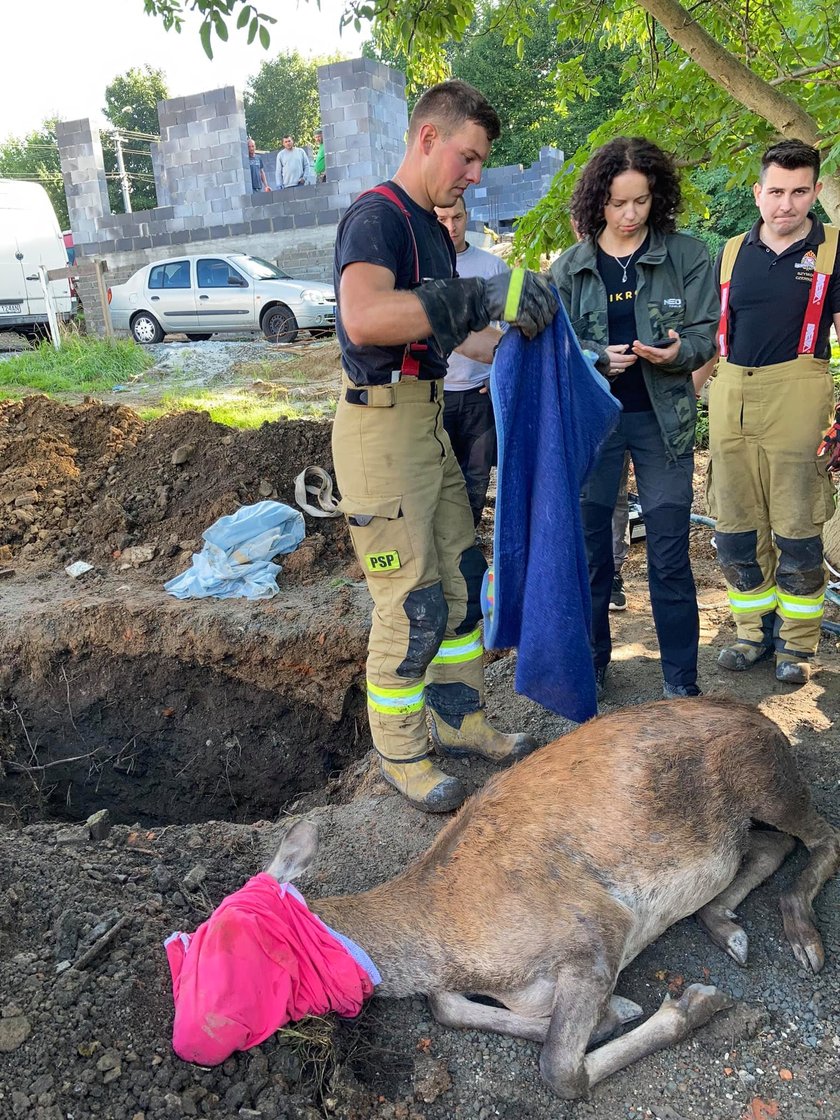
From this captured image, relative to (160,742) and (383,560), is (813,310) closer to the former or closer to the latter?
(383,560)

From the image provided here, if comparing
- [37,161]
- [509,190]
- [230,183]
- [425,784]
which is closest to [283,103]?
[37,161]

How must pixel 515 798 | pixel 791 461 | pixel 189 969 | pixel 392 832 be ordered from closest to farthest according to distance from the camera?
pixel 189 969 < pixel 515 798 < pixel 392 832 < pixel 791 461

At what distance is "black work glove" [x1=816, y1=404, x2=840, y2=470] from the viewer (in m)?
4.18

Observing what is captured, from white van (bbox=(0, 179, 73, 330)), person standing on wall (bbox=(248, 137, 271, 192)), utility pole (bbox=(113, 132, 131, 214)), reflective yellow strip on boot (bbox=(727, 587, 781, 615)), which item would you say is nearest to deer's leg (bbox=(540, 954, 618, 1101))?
reflective yellow strip on boot (bbox=(727, 587, 781, 615))

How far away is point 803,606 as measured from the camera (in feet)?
14.7

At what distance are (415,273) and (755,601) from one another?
2720 millimetres

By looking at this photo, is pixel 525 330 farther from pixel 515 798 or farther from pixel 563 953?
pixel 563 953

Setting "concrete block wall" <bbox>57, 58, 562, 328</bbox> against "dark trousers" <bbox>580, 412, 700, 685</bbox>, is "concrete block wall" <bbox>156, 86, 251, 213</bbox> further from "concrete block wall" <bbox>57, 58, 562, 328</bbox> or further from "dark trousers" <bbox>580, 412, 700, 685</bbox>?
"dark trousers" <bbox>580, 412, 700, 685</bbox>

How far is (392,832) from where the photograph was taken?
11.4ft

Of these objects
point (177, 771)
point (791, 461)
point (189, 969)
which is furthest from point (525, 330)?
point (177, 771)

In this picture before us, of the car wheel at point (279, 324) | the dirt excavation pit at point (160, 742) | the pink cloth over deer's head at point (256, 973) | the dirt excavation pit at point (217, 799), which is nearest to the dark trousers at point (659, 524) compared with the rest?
the dirt excavation pit at point (217, 799)

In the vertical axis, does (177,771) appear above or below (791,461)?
below

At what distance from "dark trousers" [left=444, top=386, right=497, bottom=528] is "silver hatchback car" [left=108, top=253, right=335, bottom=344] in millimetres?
11159

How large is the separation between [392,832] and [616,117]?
4801mm
